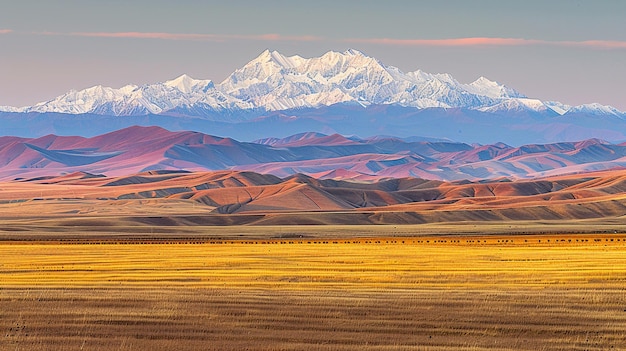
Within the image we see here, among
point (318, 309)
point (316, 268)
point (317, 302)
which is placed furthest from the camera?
point (316, 268)

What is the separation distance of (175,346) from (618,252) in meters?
40.6

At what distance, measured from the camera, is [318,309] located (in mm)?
35500

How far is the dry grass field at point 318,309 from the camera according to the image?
104 ft

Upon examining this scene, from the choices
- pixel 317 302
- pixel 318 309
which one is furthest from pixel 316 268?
pixel 318 309

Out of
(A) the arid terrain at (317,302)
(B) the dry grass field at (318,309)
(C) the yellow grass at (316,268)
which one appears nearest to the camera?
(B) the dry grass field at (318,309)

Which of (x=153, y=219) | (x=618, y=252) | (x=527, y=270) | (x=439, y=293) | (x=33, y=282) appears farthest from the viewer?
(x=153, y=219)

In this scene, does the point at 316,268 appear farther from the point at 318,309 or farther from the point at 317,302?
the point at 318,309

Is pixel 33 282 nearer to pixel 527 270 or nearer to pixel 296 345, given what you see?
pixel 296 345

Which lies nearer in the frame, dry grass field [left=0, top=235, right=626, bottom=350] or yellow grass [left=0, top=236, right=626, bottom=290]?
dry grass field [left=0, top=235, right=626, bottom=350]

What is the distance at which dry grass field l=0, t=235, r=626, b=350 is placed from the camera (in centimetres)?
3172

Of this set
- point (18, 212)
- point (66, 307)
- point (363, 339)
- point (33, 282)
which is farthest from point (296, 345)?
point (18, 212)

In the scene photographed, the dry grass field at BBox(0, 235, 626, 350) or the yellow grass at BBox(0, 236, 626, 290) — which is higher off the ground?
the dry grass field at BBox(0, 235, 626, 350)

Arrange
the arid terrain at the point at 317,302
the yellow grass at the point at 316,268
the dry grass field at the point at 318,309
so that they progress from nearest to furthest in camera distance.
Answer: the dry grass field at the point at 318,309, the arid terrain at the point at 317,302, the yellow grass at the point at 316,268

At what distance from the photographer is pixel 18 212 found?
192m
